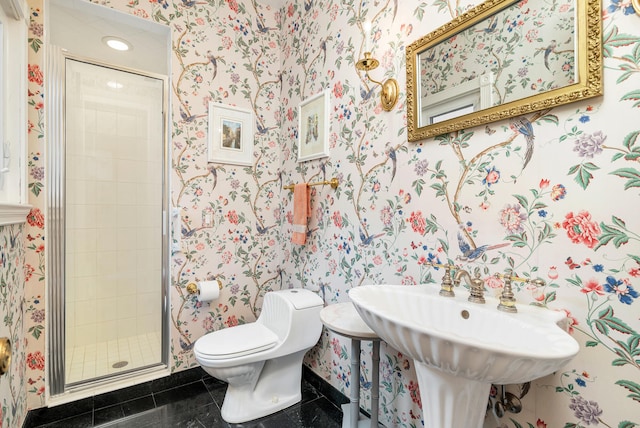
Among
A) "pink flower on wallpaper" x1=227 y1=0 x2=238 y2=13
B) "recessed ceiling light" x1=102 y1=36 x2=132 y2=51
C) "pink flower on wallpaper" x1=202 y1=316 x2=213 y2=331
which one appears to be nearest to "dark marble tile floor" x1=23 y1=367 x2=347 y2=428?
"pink flower on wallpaper" x1=202 y1=316 x2=213 y2=331

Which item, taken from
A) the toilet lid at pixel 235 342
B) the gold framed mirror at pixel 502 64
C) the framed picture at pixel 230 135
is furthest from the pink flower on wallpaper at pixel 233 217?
the gold framed mirror at pixel 502 64

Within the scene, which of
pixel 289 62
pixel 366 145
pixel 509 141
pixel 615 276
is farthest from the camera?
pixel 289 62

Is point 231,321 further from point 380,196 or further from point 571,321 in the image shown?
point 571,321

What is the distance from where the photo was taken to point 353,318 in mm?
1343

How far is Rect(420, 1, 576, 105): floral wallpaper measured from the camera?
2.93 ft

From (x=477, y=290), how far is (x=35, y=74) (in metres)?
2.26

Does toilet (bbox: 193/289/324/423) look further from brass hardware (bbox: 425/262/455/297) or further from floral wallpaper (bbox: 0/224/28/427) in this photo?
brass hardware (bbox: 425/262/455/297)

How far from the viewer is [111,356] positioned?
2.17 metres

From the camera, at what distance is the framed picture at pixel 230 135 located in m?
2.04

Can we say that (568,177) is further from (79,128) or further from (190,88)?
(79,128)

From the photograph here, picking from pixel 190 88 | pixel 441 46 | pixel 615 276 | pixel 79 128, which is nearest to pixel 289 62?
pixel 190 88

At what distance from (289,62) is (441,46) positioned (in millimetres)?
1313

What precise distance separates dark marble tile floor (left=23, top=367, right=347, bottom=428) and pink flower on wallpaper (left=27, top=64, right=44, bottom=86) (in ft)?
5.59

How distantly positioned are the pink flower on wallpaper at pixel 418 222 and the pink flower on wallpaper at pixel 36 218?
6.13 feet
